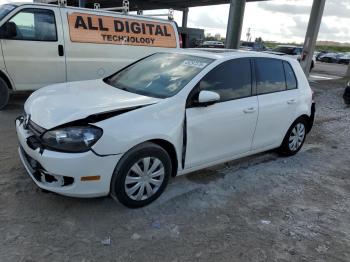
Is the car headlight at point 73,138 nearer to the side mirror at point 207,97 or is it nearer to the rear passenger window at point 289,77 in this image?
the side mirror at point 207,97

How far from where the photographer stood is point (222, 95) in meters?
4.01

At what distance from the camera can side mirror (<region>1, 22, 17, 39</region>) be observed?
6.27m

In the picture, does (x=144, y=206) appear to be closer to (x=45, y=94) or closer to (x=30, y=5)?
(x=45, y=94)

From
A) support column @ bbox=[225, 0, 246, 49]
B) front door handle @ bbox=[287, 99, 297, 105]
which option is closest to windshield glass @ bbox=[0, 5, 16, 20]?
front door handle @ bbox=[287, 99, 297, 105]

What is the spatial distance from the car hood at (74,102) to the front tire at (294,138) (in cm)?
257

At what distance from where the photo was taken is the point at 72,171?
2977 millimetres

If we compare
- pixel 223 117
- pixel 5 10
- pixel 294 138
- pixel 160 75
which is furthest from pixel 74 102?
pixel 5 10

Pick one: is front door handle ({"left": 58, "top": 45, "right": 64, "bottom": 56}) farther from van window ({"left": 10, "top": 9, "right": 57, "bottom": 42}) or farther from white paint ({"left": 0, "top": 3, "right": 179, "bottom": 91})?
van window ({"left": 10, "top": 9, "right": 57, "bottom": 42})

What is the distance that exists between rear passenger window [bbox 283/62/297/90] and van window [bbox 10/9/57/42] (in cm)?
450

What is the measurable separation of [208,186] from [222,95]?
3.62ft

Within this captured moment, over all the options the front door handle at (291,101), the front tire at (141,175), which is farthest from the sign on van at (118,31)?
the front tire at (141,175)

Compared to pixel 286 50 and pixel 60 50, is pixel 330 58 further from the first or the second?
pixel 60 50

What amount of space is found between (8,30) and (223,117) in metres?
4.63

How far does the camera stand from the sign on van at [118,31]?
23.1 feet
